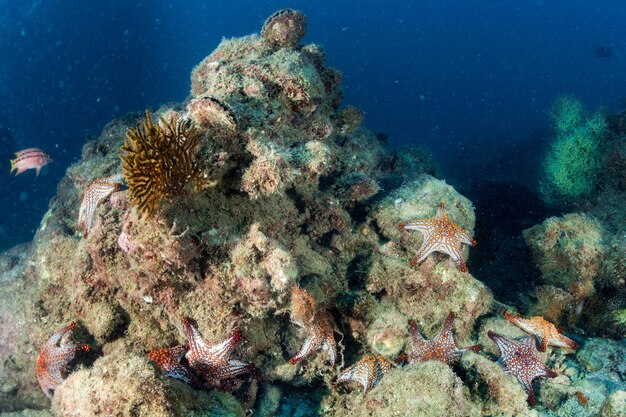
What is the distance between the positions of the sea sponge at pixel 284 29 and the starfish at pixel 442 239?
150 inches

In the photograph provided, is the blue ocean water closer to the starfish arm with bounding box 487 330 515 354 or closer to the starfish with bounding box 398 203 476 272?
the starfish with bounding box 398 203 476 272

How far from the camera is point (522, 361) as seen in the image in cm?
448

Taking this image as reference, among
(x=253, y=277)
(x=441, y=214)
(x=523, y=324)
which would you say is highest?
(x=441, y=214)

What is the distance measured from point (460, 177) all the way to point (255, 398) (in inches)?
965

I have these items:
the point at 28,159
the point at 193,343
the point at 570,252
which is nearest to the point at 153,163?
the point at 193,343

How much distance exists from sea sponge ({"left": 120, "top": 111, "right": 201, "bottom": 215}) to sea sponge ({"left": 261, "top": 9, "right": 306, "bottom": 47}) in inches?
138

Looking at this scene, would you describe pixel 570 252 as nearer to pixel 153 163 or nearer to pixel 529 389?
pixel 529 389

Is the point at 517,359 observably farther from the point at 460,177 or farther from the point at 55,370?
the point at 460,177

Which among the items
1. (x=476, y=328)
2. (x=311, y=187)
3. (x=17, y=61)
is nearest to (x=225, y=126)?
(x=311, y=187)

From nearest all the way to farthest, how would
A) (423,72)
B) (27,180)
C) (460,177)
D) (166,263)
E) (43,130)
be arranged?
(166,263), (460,177), (27,180), (43,130), (423,72)

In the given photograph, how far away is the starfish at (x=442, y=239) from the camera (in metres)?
5.09

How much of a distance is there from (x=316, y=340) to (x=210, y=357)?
1.17 meters

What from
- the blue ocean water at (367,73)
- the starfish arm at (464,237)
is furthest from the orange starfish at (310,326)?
the blue ocean water at (367,73)

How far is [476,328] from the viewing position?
5.34 meters
